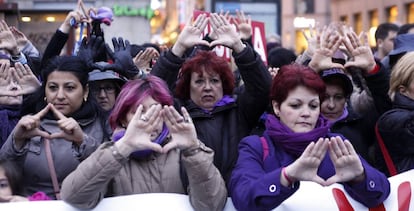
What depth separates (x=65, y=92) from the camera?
14.9ft

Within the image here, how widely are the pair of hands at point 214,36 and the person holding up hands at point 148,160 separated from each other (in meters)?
0.80

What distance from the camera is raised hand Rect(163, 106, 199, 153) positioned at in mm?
3562

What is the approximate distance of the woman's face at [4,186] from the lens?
399cm

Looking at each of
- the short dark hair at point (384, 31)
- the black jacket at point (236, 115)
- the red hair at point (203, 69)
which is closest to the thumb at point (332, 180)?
the black jacket at point (236, 115)

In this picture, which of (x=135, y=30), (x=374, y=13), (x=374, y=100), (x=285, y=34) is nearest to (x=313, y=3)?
(x=285, y=34)

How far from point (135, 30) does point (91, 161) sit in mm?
16352

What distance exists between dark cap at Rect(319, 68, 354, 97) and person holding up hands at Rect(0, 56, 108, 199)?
137 centimetres

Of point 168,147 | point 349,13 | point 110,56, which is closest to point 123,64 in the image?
point 110,56

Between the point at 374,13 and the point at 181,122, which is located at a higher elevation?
the point at 181,122

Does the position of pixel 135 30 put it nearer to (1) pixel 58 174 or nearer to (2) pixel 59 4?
(2) pixel 59 4

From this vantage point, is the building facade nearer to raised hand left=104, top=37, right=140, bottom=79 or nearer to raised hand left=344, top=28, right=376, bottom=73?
raised hand left=104, top=37, right=140, bottom=79

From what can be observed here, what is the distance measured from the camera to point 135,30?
64.7 ft

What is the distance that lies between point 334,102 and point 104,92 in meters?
1.49

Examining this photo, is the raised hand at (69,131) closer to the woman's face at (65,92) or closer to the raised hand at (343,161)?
the woman's face at (65,92)
